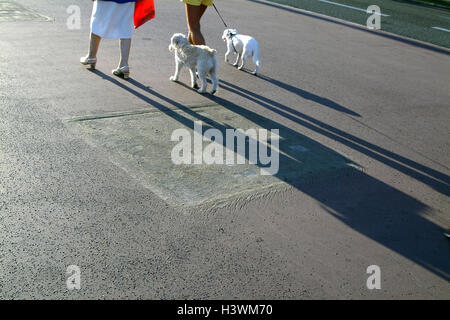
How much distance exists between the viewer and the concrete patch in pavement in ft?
15.7

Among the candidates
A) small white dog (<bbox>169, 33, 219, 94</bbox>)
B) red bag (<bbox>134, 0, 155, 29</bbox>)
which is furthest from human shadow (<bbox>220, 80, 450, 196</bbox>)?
red bag (<bbox>134, 0, 155, 29</bbox>)

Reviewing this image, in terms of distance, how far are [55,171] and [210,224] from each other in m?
1.61

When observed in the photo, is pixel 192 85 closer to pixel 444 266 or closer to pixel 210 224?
pixel 210 224

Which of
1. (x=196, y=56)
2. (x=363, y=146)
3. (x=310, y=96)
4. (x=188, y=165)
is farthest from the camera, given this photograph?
(x=310, y=96)

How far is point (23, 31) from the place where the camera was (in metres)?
9.18

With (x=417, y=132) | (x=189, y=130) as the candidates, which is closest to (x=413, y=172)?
(x=417, y=132)

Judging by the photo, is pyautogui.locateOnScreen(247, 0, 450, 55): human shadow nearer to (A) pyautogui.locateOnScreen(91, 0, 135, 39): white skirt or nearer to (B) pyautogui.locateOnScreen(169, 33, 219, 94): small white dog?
(B) pyautogui.locateOnScreen(169, 33, 219, 94): small white dog

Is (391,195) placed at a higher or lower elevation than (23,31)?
lower

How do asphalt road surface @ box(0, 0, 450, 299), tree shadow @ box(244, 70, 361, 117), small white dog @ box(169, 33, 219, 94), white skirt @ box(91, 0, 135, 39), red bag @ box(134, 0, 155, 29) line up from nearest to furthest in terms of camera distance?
asphalt road surface @ box(0, 0, 450, 299) → small white dog @ box(169, 33, 219, 94) → white skirt @ box(91, 0, 135, 39) → tree shadow @ box(244, 70, 361, 117) → red bag @ box(134, 0, 155, 29)

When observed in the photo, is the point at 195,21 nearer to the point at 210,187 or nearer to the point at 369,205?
the point at 210,187

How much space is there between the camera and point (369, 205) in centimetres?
488

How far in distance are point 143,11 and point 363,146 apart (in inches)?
155

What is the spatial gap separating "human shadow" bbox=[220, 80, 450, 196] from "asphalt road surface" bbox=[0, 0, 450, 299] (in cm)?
3

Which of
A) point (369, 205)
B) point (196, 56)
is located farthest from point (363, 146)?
point (196, 56)
